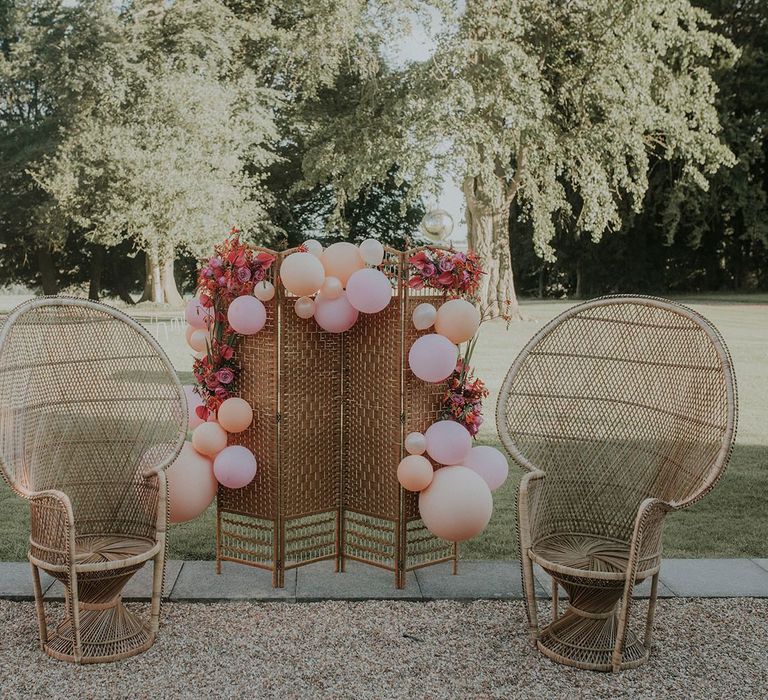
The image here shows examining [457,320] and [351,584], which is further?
[351,584]

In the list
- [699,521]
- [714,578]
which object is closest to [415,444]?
[714,578]

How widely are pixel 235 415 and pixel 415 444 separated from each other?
84cm

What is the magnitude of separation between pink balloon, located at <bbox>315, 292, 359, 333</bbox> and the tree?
11.7m

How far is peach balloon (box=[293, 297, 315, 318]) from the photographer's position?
386 centimetres

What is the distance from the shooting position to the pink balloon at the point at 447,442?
3.81 metres

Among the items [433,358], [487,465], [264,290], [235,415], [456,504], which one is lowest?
[456,504]

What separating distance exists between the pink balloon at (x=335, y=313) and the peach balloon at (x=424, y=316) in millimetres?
285

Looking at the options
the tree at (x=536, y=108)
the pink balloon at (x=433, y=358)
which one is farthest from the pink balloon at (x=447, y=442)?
the tree at (x=536, y=108)

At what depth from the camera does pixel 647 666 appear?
10.3 ft

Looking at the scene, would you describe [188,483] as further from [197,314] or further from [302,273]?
[302,273]

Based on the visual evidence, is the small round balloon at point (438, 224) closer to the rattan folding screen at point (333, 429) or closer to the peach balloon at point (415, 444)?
the rattan folding screen at point (333, 429)

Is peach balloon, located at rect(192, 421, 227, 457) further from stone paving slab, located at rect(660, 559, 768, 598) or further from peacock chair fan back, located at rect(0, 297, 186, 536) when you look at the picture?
stone paving slab, located at rect(660, 559, 768, 598)

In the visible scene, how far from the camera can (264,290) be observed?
381 cm

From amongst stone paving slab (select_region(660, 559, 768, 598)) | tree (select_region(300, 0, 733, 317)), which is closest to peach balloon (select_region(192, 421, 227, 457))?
stone paving slab (select_region(660, 559, 768, 598))
